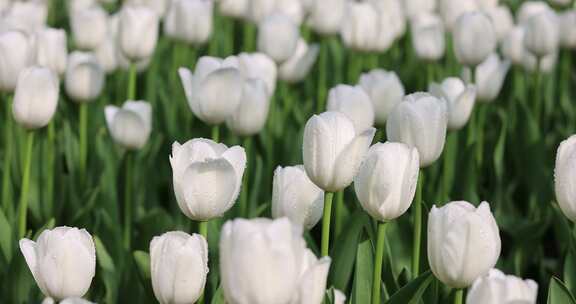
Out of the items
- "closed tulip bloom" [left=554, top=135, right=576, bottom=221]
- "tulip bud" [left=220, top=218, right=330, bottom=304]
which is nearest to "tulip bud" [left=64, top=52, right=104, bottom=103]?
"closed tulip bloom" [left=554, top=135, right=576, bottom=221]

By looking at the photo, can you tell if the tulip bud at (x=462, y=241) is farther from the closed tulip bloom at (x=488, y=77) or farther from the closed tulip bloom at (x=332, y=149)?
the closed tulip bloom at (x=488, y=77)

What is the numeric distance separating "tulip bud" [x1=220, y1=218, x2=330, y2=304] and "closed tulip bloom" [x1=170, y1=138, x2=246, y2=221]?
0.36 metres

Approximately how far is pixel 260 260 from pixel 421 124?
776 millimetres

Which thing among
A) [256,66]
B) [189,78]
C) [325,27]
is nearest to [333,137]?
[189,78]

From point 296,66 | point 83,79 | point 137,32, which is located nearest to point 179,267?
point 83,79

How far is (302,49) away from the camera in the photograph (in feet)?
11.6

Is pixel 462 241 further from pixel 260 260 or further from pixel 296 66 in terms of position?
pixel 296 66

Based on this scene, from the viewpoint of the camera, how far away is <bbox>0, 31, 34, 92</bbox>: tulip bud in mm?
2621

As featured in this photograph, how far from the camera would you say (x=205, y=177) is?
1.61 metres

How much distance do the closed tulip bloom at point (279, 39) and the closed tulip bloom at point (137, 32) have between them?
1.26 ft

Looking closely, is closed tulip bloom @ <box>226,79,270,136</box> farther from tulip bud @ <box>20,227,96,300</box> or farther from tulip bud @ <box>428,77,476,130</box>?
tulip bud @ <box>20,227,96,300</box>

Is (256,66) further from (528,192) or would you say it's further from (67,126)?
(528,192)

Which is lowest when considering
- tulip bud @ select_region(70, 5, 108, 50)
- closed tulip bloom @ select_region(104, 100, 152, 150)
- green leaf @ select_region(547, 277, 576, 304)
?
closed tulip bloom @ select_region(104, 100, 152, 150)

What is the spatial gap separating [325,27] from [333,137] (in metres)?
2.38
